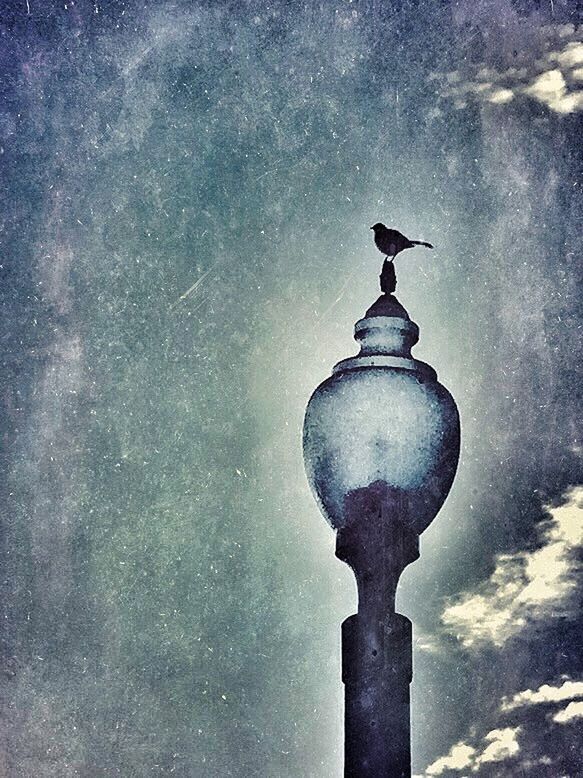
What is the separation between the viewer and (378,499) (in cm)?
237

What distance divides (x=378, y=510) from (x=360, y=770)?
60 centimetres

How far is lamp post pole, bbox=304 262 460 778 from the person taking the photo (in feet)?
7.50

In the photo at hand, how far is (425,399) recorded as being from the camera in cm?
243

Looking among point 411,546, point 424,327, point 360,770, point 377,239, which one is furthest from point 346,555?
point 424,327

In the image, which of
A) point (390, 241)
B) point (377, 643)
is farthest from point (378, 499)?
point (390, 241)

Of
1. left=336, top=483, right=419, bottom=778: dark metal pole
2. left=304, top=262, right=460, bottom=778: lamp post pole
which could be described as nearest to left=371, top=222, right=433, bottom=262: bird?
left=304, top=262, right=460, bottom=778: lamp post pole

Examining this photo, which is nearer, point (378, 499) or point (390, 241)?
point (378, 499)

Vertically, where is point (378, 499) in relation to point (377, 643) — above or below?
above

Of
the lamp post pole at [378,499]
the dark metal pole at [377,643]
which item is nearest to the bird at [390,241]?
the lamp post pole at [378,499]

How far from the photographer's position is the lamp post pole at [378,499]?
2.29m

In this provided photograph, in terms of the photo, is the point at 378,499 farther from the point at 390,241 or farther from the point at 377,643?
the point at 390,241

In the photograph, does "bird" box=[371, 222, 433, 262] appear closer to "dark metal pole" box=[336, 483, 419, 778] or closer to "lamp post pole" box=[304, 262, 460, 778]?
"lamp post pole" box=[304, 262, 460, 778]

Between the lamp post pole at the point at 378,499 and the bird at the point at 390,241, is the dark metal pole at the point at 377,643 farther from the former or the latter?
the bird at the point at 390,241

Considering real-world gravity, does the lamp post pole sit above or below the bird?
below
